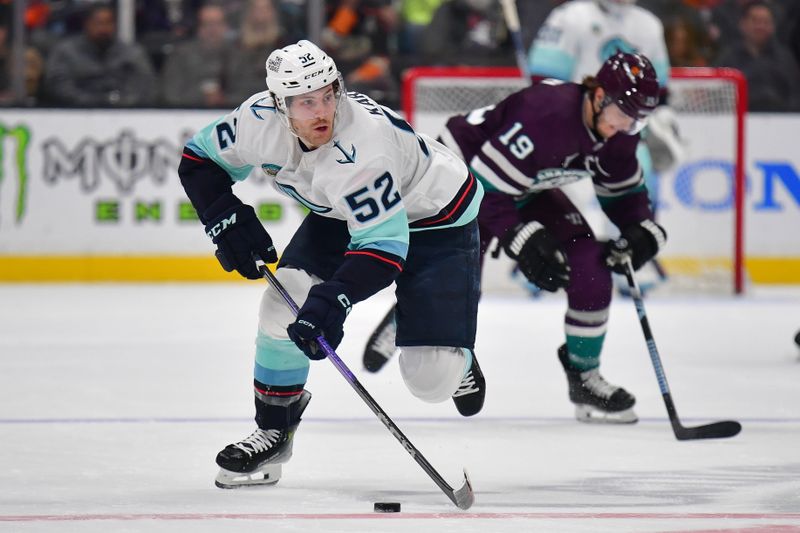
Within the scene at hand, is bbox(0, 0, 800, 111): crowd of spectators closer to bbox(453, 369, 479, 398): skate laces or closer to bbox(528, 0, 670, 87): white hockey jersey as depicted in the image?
bbox(528, 0, 670, 87): white hockey jersey

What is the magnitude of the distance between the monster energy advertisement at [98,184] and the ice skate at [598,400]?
11.9 feet

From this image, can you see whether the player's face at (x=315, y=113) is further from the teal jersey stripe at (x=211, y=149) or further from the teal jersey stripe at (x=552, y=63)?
the teal jersey stripe at (x=552, y=63)

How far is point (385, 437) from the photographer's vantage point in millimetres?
3922

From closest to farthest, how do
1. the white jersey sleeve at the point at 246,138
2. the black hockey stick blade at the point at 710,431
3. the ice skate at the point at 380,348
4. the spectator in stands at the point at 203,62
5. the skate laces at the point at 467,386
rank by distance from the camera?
1. the white jersey sleeve at the point at 246,138
2. the skate laces at the point at 467,386
3. the black hockey stick blade at the point at 710,431
4. the ice skate at the point at 380,348
5. the spectator in stands at the point at 203,62

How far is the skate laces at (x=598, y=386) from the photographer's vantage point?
164 inches

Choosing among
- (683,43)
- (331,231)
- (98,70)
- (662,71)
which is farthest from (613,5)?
(331,231)

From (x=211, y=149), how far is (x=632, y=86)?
111 centimetres

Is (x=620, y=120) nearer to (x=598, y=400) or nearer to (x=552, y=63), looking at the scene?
(x=598, y=400)

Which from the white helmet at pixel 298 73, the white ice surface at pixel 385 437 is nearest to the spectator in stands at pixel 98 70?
the white ice surface at pixel 385 437

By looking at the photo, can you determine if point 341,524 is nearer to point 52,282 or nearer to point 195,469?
point 195,469

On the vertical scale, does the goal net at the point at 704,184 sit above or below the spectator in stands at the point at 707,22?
below

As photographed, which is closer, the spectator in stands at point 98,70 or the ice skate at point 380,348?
the ice skate at point 380,348

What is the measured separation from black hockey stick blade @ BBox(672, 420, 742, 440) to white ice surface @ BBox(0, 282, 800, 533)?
0.04 m

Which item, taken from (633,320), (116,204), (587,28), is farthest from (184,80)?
(633,320)
